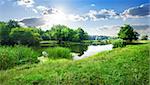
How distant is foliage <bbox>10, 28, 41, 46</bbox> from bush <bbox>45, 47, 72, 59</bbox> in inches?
11.9

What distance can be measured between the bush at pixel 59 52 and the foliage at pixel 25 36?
302 millimetres

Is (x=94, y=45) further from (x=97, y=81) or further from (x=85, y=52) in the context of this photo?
(x=97, y=81)

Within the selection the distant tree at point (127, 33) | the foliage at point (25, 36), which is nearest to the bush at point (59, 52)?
the foliage at point (25, 36)

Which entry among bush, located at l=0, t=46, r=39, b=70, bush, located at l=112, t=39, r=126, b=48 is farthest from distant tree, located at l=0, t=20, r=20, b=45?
bush, located at l=112, t=39, r=126, b=48

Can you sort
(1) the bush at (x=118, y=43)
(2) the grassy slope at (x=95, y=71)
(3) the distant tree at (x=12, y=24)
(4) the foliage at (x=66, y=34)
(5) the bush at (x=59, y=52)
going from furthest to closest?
(3) the distant tree at (x=12, y=24) → (5) the bush at (x=59, y=52) → (1) the bush at (x=118, y=43) → (4) the foliage at (x=66, y=34) → (2) the grassy slope at (x=95, y=71)

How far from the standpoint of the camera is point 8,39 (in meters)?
6.10

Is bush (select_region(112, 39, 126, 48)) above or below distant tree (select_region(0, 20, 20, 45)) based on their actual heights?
below

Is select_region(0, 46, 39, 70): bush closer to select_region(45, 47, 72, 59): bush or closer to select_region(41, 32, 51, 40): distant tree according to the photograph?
select_region(45, 47, 72, 59): bush

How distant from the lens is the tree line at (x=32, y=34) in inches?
225

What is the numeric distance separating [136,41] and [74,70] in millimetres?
1390

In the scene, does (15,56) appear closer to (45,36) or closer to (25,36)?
(25,36)

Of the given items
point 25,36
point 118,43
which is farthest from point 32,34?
point 118,43

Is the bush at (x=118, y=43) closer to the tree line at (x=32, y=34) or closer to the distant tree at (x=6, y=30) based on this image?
the tree line at (x=32, y=34)

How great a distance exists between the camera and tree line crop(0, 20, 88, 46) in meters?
5.72
